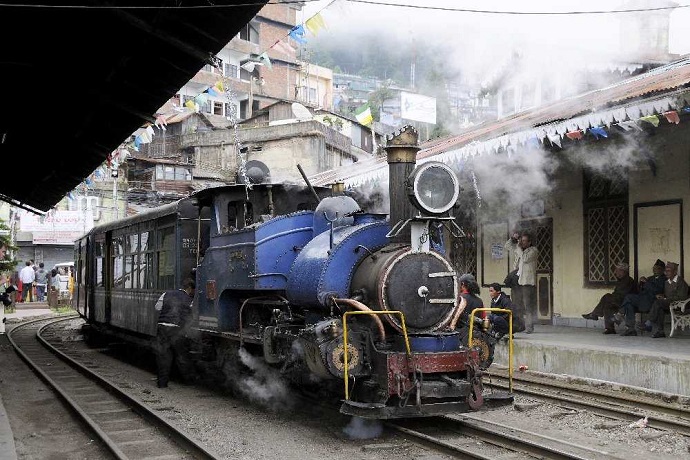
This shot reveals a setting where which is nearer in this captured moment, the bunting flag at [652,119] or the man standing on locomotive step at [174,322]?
the bunting flag at [652,119]

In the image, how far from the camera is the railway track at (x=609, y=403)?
6.82 metres

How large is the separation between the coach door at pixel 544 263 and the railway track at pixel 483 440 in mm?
6361

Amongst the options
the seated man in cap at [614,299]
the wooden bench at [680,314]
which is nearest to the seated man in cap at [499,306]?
the seated man in cap at [614,299]

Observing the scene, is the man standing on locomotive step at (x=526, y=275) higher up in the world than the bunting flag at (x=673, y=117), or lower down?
lower down

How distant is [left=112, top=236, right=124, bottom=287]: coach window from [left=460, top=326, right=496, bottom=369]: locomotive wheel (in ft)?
25.3

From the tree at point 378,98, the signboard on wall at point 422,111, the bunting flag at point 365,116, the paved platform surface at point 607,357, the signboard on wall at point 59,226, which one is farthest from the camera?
the tree at point 378,98

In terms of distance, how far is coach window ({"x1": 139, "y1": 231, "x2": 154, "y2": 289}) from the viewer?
10.9 meters

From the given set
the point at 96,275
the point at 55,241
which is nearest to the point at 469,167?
the point at 96,275

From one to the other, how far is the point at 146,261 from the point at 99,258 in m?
4.15

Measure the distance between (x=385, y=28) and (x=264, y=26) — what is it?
41796 millimetres

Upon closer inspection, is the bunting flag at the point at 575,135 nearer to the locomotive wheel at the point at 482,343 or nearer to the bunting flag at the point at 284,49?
the locomotive wheel at the point at 482,343

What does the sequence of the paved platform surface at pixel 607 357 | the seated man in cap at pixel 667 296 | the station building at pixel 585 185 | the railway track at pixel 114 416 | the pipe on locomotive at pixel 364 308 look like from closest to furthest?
the pipe on locomotive at pixel 364 308 < the railway track at pixel 114 416 < the paved platform surface at pixel 607 357 < the station building at pixel 585 185 < the seated man in cap at pixel 667 296

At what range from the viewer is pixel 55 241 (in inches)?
1470

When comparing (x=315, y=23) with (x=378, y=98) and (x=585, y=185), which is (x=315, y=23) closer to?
(x=585, y=185)
